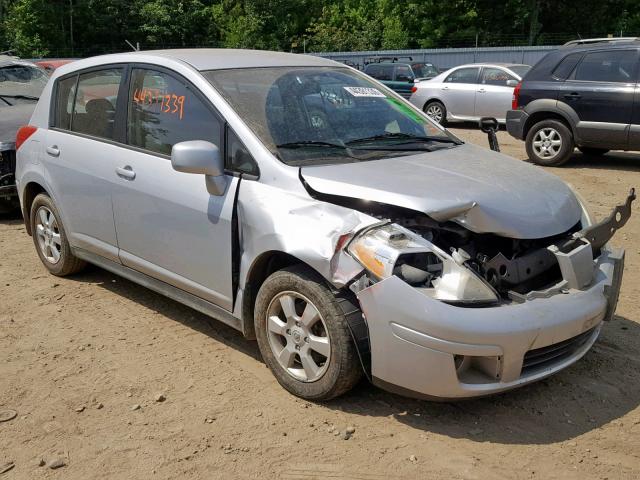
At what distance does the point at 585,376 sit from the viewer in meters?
4.07

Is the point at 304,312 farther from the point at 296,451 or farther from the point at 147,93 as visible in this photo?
the point at 147,93

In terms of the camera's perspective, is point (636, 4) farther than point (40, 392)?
Yes

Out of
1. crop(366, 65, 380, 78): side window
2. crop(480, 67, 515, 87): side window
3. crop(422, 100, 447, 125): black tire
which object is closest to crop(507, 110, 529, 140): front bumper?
crop(480, 67, 515, 87): side window

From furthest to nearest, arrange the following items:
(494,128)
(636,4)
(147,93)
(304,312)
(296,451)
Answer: (636,4), (494,128), (147,93), (304,312), (296,451)

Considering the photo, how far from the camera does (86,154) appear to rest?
507cm

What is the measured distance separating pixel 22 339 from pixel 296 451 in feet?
7.60

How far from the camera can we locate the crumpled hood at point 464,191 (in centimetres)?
355

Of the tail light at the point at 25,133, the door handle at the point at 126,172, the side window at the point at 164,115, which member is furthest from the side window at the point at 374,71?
the door handle at the point at 126,172

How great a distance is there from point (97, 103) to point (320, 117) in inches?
70.7

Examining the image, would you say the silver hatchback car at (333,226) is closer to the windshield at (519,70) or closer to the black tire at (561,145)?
the black tire at (561,145)

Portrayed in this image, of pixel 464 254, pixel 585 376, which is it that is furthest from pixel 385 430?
pixel 585 376

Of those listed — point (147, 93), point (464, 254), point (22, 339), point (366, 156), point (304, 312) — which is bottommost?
point (22, 339)

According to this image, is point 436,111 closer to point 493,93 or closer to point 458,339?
point 493,93

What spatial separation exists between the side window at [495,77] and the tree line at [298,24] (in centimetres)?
2617
